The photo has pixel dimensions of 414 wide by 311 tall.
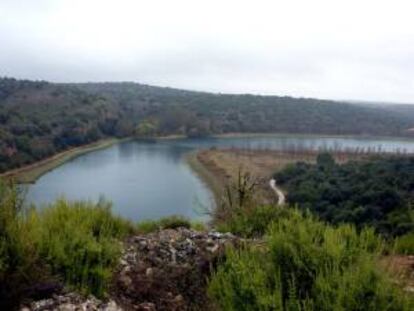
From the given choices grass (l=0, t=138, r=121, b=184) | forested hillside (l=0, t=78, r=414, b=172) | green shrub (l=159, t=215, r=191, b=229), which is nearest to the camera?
green shrub (l=159, t=215, r=191, b=229)

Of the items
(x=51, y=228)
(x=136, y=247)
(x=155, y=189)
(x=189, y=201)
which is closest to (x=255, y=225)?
(x=136, y=247)

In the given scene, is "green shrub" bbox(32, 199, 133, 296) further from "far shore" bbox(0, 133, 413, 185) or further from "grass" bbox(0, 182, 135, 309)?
"far shore" bbox(0, 133, 413, 185)

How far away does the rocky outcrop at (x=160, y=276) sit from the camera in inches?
202

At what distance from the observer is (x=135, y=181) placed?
1666 inches

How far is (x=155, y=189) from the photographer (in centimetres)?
3881

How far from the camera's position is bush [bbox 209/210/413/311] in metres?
3.83

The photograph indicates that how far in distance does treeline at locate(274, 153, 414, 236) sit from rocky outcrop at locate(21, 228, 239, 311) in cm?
852

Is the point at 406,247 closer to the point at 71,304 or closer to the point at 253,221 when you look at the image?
the point at 253,221

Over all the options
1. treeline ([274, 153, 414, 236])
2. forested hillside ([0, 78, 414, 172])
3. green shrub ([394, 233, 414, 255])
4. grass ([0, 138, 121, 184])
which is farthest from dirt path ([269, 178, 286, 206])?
forested hillside ([0, 78, 414, 172])

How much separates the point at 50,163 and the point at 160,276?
4519 centimetres

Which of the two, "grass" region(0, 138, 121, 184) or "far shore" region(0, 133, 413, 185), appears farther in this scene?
"far shore" region(0, 133, 413, 185)

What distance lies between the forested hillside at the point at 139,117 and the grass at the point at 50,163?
2.48 ft

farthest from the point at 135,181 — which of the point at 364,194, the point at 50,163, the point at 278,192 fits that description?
the point at 364,194

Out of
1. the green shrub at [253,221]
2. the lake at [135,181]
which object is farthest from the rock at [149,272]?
the lake at [135,181]
